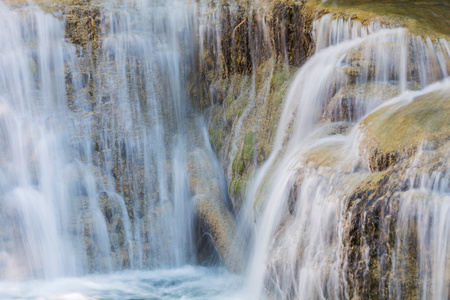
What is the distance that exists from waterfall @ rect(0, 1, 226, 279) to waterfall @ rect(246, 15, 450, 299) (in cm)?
207

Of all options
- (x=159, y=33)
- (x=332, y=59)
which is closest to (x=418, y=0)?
(x=332, y=59)

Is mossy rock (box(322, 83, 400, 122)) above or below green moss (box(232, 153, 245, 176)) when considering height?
above

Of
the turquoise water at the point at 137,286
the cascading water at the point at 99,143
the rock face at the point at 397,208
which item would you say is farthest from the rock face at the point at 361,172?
the cascading water at the point at 99,143

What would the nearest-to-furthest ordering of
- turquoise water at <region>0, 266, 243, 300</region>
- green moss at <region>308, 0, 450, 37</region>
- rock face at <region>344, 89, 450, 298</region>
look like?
rock face at <region>344, 89, 450, 298</region>, green moss at <region>308, 0, 450, 37</region>, turquoise water at <region>0, 266, 243, 300</region>

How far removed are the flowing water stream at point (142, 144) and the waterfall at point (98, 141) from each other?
0.02 metres

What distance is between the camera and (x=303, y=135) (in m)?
8.17

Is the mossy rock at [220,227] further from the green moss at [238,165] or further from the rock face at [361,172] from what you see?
the green moss at [238,165]

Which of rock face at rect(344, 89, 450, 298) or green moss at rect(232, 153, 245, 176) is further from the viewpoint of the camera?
green moss at rect(232, 153, 245, 176)

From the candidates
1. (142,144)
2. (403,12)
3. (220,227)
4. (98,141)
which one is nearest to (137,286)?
(220,227)

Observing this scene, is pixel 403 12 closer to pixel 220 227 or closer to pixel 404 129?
pixel 404 129

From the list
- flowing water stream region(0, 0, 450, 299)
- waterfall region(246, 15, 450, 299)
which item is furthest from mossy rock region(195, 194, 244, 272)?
waterfall region(246, 15, 450, 299)

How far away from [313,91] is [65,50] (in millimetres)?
5040

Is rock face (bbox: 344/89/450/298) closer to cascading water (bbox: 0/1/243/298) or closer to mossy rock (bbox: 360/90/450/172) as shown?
mossy rock (bbox: 360/90/450/172)

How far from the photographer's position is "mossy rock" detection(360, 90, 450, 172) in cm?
570
